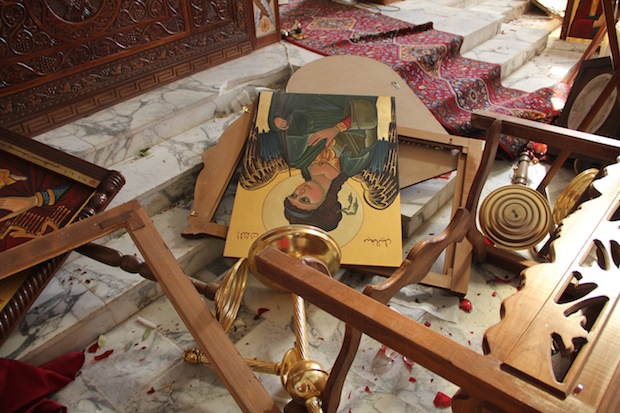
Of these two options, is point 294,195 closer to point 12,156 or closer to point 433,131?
point 433,131

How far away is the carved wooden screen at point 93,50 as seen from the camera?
251 cm

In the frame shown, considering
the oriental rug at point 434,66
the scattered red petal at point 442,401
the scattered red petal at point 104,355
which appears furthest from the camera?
the oriental rug at point 434,66

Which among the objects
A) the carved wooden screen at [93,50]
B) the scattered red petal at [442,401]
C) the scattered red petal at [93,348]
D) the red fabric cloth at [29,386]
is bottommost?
the scattered red petal at [442,401]

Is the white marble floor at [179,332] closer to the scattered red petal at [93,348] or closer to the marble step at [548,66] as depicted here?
the scattered red petal at [93,348]

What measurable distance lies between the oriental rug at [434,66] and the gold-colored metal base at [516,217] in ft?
2.98

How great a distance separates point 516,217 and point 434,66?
181 cm

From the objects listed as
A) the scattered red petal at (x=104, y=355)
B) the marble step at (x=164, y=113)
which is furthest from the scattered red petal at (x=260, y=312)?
the marble step at (x=164, y=113)

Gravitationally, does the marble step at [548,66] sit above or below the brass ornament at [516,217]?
below

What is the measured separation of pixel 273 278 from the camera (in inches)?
50.4

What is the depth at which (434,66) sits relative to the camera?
3.77 m

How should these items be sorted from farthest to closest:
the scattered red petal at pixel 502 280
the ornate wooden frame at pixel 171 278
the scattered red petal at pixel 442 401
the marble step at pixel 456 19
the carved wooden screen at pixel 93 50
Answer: the marble step at pixel 456 19 → the carved wooden screen at pixel 93 50 → the scattered red petal at pixel 502 280 → the scattered red petal at pixel 442 401 → the ornate wooden frame at pixel 171 278

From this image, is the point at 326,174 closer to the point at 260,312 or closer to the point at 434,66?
the point at 260,312

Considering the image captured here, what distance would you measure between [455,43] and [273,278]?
3255 millimetres

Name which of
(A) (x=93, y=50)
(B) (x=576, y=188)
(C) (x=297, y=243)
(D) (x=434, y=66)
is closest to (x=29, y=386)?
(C) (x=297, y=243)
